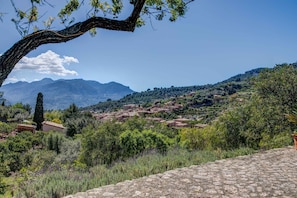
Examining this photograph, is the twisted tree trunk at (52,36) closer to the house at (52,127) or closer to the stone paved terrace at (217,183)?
the stone paved terrace at (217,183)

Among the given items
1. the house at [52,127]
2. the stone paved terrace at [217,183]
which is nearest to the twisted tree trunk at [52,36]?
the stone paved terrace at [217,183]

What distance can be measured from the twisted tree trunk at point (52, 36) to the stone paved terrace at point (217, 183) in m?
3.12

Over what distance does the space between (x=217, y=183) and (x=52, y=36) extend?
14.1 feet

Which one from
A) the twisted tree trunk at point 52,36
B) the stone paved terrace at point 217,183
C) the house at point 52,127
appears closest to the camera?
the twisted tree trunk at point 52,36

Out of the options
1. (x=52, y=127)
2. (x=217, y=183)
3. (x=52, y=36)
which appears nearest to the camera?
(x=52, y=36)

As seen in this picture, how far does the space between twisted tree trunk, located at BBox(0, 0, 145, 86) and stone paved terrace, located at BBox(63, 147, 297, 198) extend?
3.12 m

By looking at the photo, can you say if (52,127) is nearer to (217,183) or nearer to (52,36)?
(217,183)

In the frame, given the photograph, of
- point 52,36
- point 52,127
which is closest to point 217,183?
point 52,36

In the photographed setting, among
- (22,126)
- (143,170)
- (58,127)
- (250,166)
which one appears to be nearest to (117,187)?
(143,170)

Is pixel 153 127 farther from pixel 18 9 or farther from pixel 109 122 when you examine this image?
pixel 18 9

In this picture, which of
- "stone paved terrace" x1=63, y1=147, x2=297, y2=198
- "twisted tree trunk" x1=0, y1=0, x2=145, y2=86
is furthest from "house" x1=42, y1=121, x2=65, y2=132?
"twisted tree trunk" x1=0, y1=0, x2=145, y2=86

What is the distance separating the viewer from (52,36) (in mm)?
2234

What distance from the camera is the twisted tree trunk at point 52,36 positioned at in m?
Result: 2.01

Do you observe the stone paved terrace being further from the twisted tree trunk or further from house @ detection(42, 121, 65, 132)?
house @ detection(42, 121, 65, 132)
